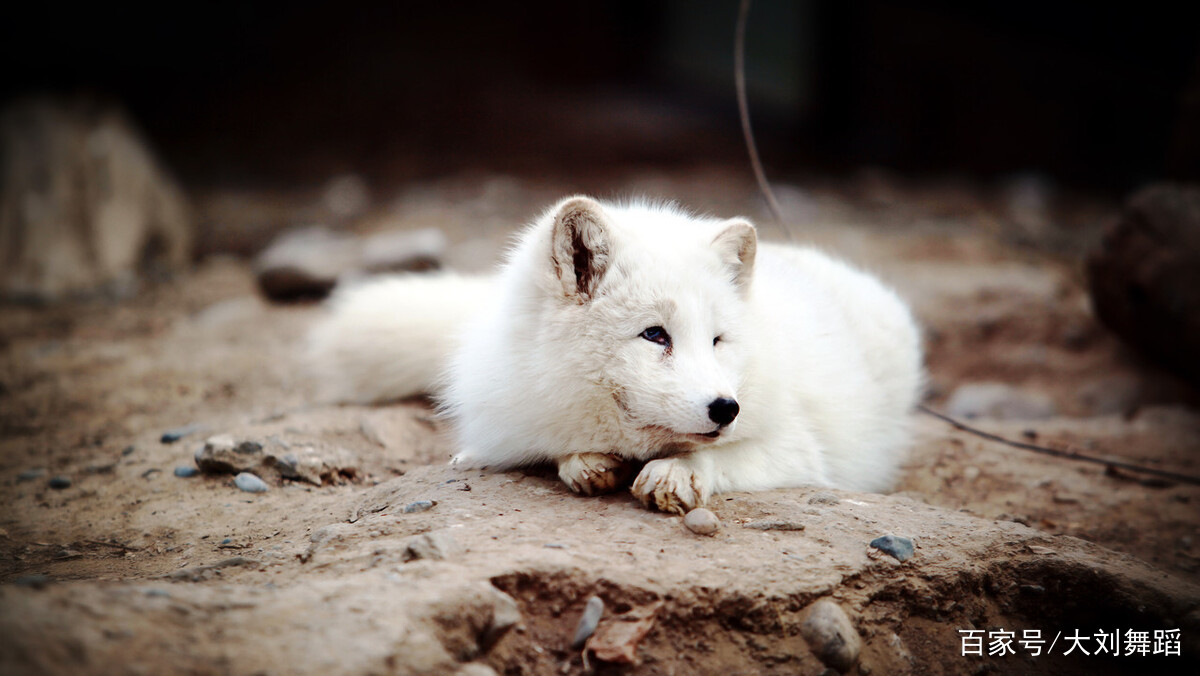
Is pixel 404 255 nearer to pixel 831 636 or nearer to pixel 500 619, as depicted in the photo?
pixel 500 619

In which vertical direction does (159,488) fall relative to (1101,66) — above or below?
below

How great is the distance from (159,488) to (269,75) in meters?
6.04

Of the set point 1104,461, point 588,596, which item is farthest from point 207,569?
point 1104,461

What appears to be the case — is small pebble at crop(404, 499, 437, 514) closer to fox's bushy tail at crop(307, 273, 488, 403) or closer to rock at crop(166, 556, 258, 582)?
rock at crop(166, 556, 258, 582)

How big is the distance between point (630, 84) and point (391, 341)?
20.1ft

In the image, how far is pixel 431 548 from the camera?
1.69 m

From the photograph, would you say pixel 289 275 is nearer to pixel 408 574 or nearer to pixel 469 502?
pixel 469 502

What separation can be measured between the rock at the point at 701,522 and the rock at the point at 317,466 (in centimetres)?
123

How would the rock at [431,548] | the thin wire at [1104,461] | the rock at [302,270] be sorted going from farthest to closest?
1. the rock at [302,270]
2. the thin wire at [1104,461]
3. the rock at [431,548]

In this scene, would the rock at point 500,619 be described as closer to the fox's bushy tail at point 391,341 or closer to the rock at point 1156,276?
the fox's bushy tail at point 391,341

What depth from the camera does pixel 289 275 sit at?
15.4ft

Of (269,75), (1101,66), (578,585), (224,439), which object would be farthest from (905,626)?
(1101,66)

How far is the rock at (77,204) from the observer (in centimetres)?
510

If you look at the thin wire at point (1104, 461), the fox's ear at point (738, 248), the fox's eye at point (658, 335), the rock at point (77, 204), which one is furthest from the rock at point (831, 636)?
the rock at point (77, 204)
